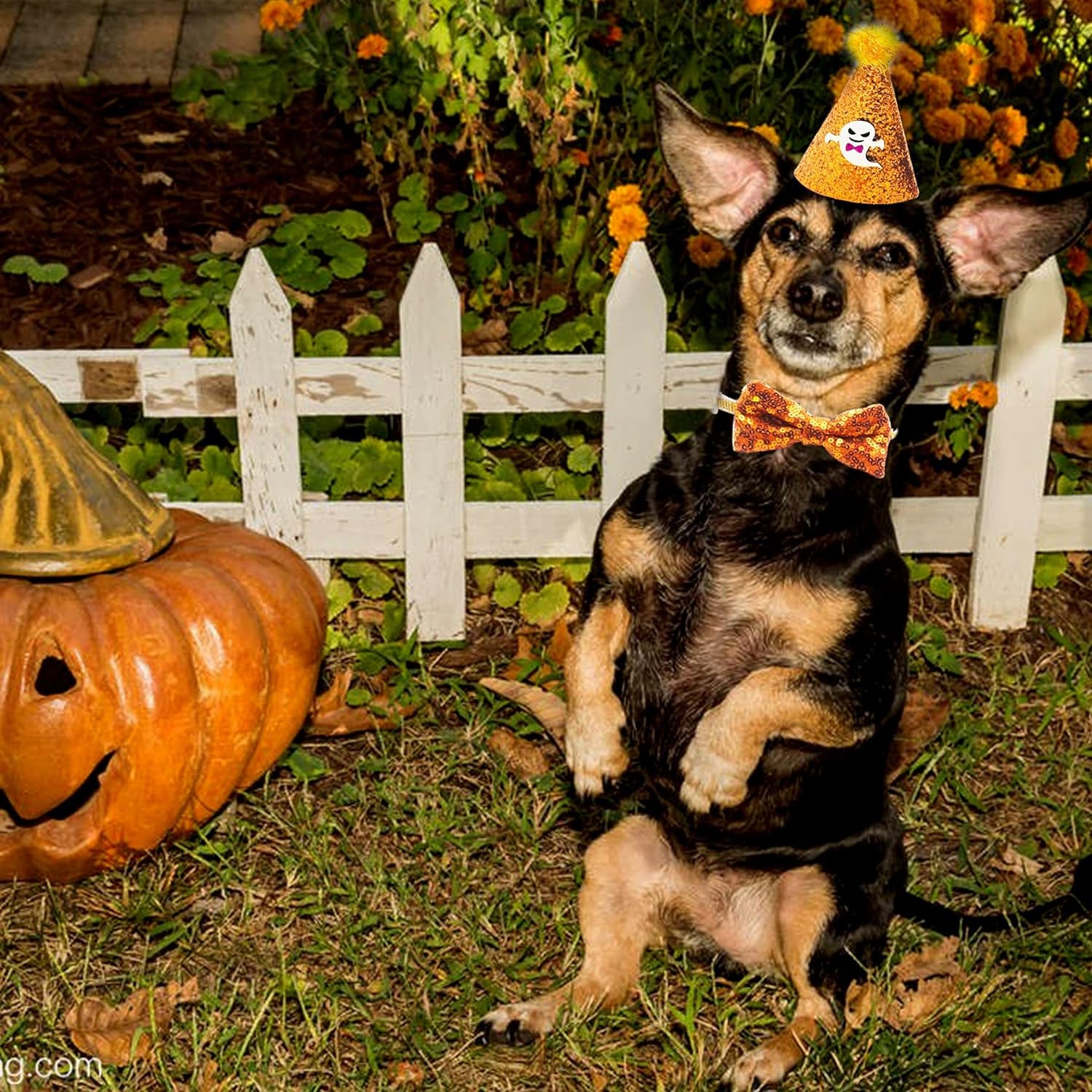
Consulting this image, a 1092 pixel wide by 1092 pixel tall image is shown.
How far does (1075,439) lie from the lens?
608 cm

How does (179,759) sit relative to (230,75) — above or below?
below

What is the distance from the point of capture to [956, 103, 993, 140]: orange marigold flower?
4.99m

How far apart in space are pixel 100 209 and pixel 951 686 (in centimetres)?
367

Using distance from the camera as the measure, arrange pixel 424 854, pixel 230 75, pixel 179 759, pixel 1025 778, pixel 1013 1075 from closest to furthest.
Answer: pixel 1013 1075, pixel 179 759, pixel 424 854, pixel 1025 778, pixel 230 75

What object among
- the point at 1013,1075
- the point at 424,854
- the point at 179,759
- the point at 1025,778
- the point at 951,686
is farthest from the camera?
the point at 951,686

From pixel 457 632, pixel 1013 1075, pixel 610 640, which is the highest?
pixel 610 640

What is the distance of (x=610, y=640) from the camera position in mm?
3955

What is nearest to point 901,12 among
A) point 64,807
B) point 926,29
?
point 926,29

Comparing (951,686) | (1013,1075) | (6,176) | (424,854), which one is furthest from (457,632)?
(6,176)

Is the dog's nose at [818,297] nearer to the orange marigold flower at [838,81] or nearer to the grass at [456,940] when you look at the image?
the grass at [456,940]

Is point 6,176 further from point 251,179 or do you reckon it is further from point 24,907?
point 24,907

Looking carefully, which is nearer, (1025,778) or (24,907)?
(24,907)

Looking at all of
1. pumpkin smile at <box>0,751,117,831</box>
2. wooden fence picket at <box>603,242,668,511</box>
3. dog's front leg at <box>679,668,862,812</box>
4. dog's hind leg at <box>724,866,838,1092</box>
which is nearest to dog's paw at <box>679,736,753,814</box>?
dog's front leg at <box>679,668,862,812</box>

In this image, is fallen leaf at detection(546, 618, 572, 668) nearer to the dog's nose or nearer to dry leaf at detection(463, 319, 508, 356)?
dry leaf at detection(463, 319, 508, 356)
